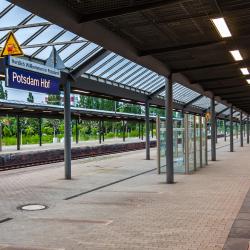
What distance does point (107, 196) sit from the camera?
10.8 metres

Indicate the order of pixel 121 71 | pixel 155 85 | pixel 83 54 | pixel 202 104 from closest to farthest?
pixel 83 54, pixel 121 71, pixel 155 85, pixel 202 104

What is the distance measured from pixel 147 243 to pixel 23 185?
791 centimetres

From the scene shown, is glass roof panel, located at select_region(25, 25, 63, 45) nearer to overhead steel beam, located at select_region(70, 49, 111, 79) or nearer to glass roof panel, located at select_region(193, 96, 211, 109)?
overhead steel beam, located at select_region(70, 49, 111, 79)

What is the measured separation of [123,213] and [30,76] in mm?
4137

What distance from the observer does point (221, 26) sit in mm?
8859

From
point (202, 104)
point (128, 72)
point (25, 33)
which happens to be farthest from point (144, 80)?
point (202, 104)

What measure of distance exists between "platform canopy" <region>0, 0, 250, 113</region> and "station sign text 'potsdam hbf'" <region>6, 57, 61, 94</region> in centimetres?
130

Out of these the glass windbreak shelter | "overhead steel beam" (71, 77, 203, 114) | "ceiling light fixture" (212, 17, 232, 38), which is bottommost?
the glass windbreak shelter

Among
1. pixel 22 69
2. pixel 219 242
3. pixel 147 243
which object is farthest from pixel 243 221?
pixel 22 69

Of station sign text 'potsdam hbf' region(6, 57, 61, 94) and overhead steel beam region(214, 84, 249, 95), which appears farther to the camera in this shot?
overhead steel beam region(214, 84, 249, 95)

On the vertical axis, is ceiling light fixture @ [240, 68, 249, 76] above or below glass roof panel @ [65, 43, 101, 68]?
below

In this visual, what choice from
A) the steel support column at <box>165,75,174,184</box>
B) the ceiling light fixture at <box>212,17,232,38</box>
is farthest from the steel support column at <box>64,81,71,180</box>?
the ceiling light fixture at <box>212,17,232,38</box>

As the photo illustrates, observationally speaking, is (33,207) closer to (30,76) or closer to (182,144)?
(30,76)

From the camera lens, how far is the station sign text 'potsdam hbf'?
31.4ft
